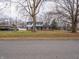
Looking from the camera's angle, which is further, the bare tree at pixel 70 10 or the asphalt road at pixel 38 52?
the bare tree at pixel 70 10

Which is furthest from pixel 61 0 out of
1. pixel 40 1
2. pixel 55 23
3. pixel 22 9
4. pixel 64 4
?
pixel 55 23

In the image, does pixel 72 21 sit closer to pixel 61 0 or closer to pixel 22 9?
pixel 61 0

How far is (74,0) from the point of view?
37375 mm

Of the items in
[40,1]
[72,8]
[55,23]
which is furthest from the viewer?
[55,23]

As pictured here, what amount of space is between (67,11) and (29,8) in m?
6.91

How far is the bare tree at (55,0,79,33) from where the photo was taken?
37.0 m

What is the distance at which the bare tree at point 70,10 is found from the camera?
121ft

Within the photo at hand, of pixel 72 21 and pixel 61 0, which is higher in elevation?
pixel 61 0

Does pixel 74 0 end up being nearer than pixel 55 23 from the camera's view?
Yes

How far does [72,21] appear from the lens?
3756cm

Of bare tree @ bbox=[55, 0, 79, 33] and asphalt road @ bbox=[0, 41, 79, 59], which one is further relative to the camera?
bare tree @ bbox=[55, 0, 79, 33]

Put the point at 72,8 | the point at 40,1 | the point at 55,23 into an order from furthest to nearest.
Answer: the point at 55,23 → the point at 40,1 → the point at 72,8

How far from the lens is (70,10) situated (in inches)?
1490

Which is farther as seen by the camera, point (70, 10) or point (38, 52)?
point (70, 10)
